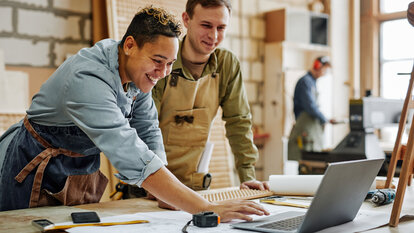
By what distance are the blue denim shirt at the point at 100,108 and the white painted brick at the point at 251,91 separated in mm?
3525

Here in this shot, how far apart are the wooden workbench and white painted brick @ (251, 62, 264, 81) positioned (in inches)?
134

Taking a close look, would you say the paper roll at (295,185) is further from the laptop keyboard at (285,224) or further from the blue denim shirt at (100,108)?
the blue denim shirt at (100,108)

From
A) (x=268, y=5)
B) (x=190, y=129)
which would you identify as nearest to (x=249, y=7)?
(x=268, y=5)

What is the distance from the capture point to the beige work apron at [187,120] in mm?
1924

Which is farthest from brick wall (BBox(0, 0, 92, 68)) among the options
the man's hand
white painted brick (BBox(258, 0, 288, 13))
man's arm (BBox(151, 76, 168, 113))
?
white painted brick (BBox(258, 0, 288, 13))

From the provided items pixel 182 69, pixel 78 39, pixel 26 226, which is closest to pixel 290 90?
pixel 78 39

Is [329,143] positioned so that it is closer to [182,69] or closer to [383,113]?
[383,113]

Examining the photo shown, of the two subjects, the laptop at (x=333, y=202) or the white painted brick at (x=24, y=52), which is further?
the white painted brick at (x=24, y=52)

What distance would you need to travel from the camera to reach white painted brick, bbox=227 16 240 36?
15.1 feet

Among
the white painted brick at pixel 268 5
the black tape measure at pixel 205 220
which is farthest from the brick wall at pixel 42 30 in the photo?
the black tape measure at pixel 205 220

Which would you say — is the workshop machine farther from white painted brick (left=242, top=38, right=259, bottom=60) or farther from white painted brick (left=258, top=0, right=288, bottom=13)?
white painted brick (left=258, top=0, right=288, bottom=13)

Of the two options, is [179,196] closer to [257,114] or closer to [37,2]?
[37,2]

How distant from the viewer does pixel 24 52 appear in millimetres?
3096

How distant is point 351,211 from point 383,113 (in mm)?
2172
